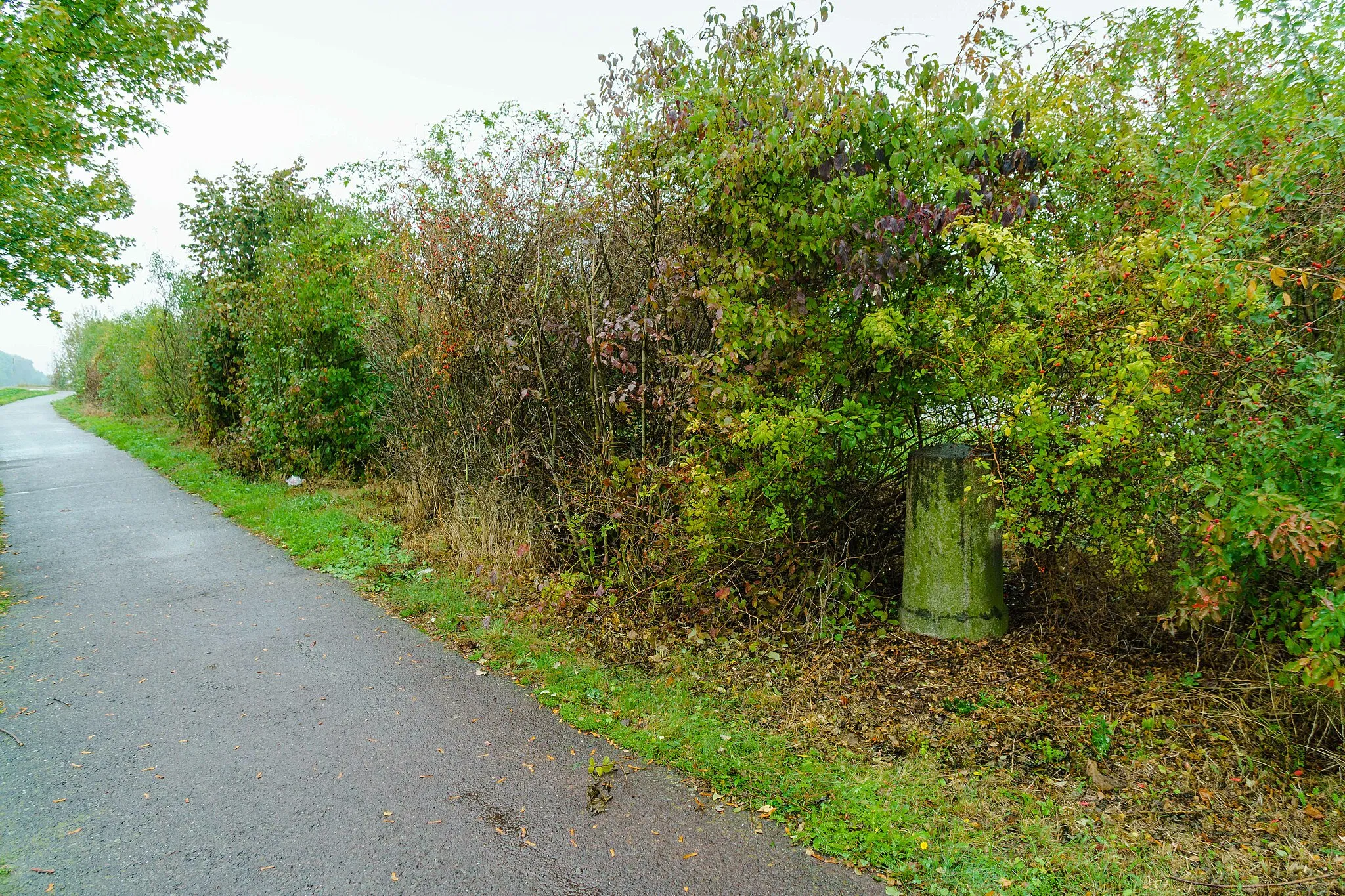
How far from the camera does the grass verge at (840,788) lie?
3.01m

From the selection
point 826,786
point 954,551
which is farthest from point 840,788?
point 954,551

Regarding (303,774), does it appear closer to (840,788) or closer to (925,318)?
(840,788)

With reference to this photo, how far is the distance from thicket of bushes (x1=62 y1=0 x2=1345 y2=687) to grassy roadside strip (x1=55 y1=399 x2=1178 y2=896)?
84 centimetres

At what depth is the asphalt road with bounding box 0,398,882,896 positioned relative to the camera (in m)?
3.10

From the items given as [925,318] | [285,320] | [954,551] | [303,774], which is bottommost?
[303,774]

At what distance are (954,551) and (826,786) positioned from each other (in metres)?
2.06

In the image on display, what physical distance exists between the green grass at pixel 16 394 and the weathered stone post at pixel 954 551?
66.3m

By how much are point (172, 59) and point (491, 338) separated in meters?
11.9

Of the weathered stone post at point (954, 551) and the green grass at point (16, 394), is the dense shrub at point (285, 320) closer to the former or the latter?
the weathered stone post at point (954, 551)

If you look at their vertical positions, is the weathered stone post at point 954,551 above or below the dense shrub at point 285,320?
below

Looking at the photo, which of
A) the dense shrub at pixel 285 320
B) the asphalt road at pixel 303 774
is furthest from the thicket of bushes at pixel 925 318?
the dense shrub at pixel 285 320

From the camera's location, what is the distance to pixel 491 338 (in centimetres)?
721

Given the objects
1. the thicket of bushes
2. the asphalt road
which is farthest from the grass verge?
the thicket of bushes

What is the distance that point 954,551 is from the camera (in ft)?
16.4
